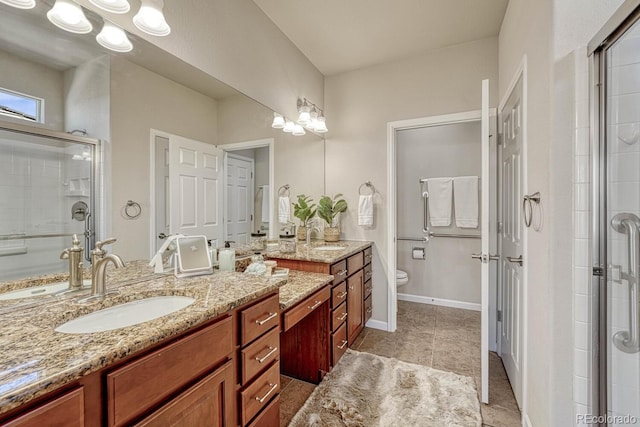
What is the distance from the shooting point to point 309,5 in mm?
2129

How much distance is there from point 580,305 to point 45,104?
220cm

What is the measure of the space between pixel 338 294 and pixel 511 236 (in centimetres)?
129

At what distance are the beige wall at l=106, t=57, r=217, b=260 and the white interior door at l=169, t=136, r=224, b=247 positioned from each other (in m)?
0.13

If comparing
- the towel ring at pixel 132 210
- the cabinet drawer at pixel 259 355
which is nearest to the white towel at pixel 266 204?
the towel ring at pixel 132 210

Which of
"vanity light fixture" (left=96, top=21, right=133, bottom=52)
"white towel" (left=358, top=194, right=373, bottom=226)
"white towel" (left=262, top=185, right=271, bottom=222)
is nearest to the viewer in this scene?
"vanity light fixture" (left=96, top=21, right=133, bottom=52)

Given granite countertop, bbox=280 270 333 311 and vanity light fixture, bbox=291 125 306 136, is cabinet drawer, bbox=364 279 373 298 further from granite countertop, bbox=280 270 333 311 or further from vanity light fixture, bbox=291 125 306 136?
vanity light fixture, bbox=291 125 306 136

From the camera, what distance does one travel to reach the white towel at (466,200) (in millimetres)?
3334

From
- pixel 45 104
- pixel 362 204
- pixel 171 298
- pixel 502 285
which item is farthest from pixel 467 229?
pixel 45 104

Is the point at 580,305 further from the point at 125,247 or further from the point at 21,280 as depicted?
the point at 21,280

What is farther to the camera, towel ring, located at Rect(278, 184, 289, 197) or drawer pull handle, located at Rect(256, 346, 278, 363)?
towel ring, located at Rect(278, 184, 289, 197)

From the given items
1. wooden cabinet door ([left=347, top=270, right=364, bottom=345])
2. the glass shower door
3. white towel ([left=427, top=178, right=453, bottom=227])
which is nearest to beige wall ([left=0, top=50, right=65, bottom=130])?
wooden cabinet door ([left=347, top=270, right=364, bottom=345])

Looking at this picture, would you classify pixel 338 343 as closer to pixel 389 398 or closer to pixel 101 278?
pixel 389 398

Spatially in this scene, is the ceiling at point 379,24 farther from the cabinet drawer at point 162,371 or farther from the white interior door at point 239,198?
the cabinet drawer at point 162,371

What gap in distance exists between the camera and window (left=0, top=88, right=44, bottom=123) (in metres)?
0.93
